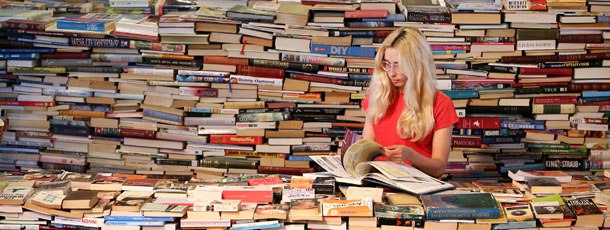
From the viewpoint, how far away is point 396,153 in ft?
8.31

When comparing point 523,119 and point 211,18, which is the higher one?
point 211,18

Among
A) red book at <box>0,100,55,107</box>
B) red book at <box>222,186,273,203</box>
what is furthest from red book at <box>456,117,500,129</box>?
red book at <box>0,100,55,107</box>

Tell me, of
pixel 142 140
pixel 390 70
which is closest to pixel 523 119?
pixel 390 70

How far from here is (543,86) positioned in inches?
159

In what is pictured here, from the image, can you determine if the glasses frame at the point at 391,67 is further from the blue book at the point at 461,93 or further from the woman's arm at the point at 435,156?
the blue book at the point at 461,93

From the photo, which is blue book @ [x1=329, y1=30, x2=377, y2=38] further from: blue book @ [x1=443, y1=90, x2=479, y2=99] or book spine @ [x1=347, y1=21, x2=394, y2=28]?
blue book @ [x1=443, y1=90, x2=479, y2=99]

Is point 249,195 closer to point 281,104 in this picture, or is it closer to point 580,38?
point 281,104

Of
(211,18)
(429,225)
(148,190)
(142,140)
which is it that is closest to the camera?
(429,225)

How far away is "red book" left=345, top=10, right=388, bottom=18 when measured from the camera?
394 cm

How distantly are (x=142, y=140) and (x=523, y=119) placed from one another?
2447mm

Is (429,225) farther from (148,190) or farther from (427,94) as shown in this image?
(148,190)

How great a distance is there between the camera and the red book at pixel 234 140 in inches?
163

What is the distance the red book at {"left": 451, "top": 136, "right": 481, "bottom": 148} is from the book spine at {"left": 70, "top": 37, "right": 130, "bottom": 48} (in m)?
2.15

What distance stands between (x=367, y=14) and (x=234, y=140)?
1154 mm
